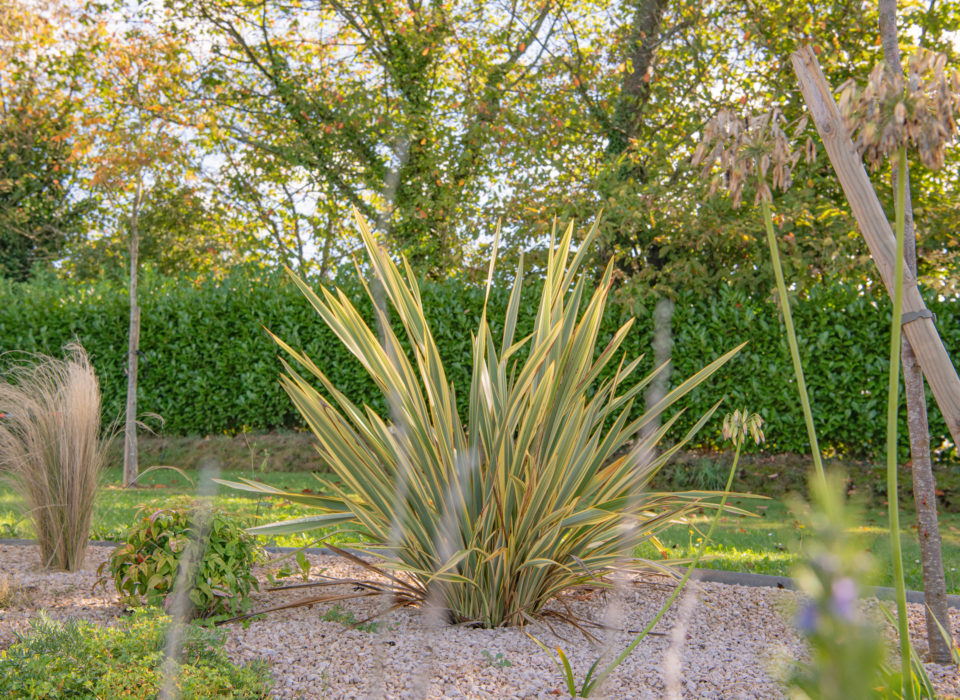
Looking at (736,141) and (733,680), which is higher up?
(736,141)

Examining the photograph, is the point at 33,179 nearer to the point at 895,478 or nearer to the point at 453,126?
the point at 453,126

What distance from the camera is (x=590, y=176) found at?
7762 mm

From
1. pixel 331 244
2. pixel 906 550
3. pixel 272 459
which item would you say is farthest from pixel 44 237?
pixel 906 550

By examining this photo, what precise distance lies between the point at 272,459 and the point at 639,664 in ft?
19.7

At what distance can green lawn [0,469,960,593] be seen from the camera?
12.1 ft

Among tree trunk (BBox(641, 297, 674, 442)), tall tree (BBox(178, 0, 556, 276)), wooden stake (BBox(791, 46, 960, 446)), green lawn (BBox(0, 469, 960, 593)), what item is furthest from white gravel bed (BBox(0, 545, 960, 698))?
tall tree (BBox(178, 0, 556, 276))

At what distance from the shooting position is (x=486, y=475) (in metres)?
2.50

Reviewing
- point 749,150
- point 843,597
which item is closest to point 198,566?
point 749,150

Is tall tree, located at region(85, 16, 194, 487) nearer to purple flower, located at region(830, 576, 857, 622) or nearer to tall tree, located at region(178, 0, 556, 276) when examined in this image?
tall tree, located at region(178, 0, 556, 276)

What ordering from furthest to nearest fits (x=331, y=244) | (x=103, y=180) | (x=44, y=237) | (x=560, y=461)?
(x=44, y=237)
(x=331, y=244)
(x=103, y=180)
(x=560, y=461)

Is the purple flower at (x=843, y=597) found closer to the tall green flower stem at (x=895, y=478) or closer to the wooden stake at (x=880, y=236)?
the tall green flower stem at (x=895, y=478)

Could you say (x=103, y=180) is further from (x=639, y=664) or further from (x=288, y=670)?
(x=639, y=664)

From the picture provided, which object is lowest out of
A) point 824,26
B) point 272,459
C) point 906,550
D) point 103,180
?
point 906,550

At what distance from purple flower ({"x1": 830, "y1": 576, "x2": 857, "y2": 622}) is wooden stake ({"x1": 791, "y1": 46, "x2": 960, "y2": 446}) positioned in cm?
155
